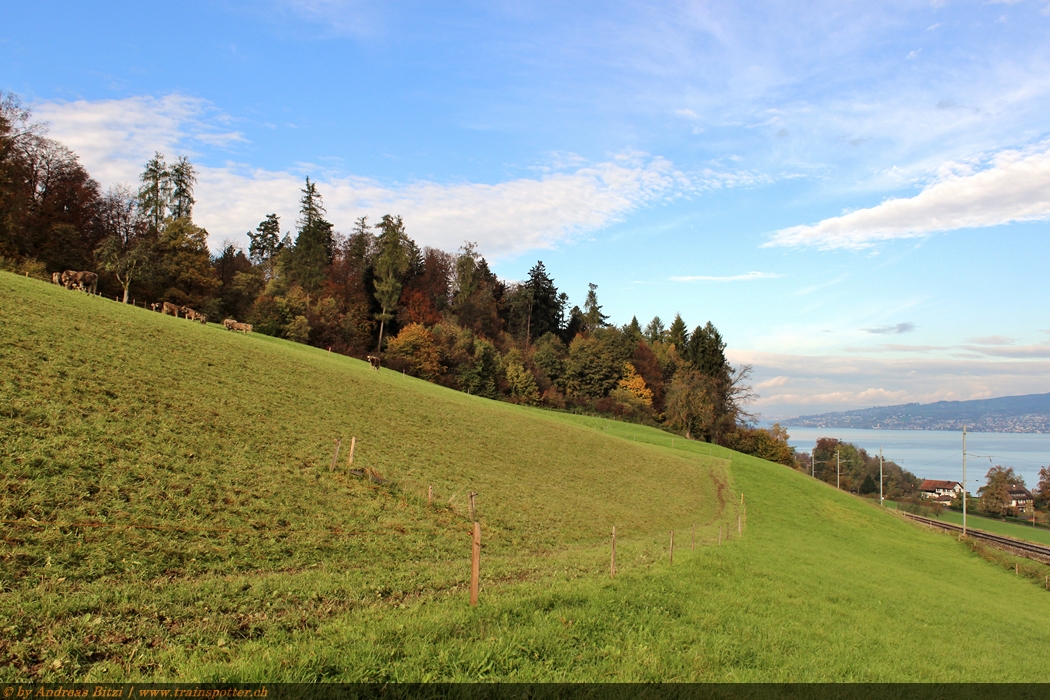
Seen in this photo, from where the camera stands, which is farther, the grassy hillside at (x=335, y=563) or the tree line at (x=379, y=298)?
the tree line at (x=379, y=298)

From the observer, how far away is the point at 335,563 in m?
11.8

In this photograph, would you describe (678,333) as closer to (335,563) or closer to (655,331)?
(655,331)

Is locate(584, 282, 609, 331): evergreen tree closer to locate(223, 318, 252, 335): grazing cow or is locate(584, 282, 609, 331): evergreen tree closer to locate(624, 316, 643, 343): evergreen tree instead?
locate(624, 316, 643, 343): evergreen tree

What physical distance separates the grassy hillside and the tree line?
27.0m

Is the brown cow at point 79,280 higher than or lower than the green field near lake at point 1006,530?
higher

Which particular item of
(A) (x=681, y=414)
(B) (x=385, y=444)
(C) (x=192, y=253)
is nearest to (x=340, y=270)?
(C) (x=192, y=253)

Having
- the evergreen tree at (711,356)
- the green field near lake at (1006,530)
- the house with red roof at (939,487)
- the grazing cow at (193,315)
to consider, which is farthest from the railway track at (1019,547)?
the house with red roof at (939,487)

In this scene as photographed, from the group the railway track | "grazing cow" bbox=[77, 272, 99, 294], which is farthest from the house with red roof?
"grazing cow" bbox=[77, 272, 99, 294]

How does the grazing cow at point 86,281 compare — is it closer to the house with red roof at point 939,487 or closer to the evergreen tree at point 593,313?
the evergreen tree at point 593,313

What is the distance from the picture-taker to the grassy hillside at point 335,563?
22.2 feet

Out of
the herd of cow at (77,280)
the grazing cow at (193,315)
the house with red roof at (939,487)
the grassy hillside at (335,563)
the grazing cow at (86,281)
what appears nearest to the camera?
the grassy hillside at (335,563)

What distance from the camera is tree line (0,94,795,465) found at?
1993 inches

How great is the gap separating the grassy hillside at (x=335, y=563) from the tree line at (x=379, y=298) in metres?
27.0

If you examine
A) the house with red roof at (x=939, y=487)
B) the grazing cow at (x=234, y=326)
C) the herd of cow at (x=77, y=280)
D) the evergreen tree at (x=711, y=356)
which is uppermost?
the evergreen tree at (x=711, y=356)
